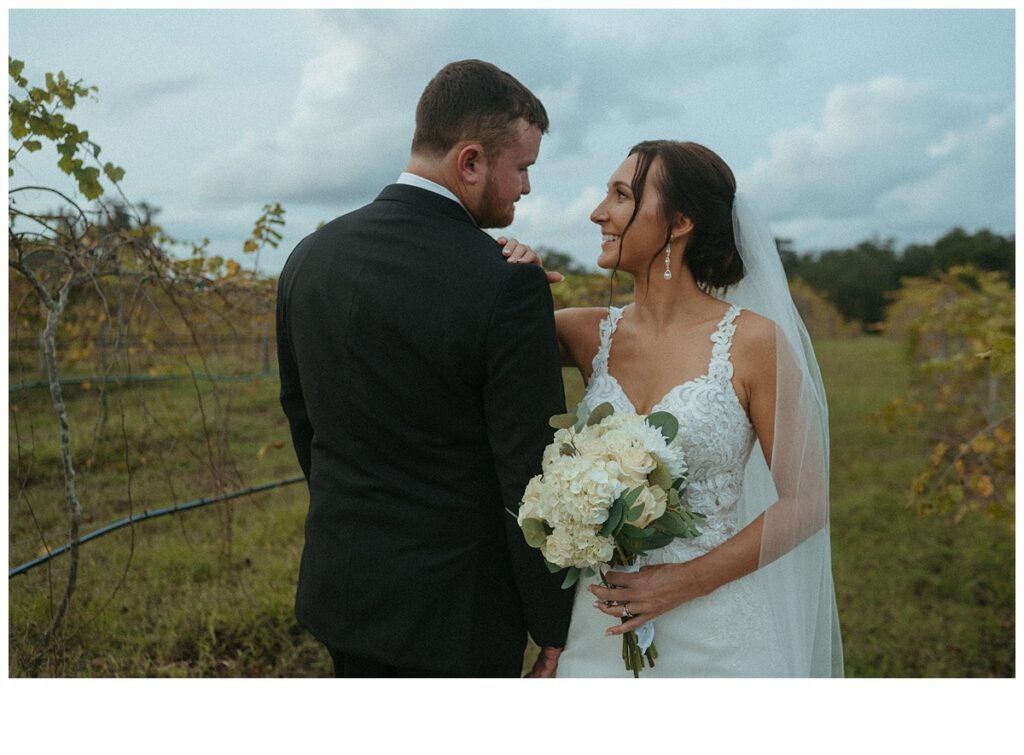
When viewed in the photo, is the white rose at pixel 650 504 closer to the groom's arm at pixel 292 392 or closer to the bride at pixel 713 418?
the bride at pixel 713 418

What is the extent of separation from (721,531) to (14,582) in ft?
9.46

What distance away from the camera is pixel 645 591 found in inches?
Result: 76.4

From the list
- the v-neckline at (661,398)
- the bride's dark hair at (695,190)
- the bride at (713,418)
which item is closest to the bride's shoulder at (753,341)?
the bride at (713,418)

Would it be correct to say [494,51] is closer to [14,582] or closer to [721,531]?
[721,531]

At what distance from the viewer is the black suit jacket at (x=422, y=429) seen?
1.67m

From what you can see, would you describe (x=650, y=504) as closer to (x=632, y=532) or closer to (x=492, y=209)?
(x=632, y=532)

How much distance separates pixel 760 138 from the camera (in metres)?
4.42

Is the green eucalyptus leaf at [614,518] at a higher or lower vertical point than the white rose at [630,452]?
lower

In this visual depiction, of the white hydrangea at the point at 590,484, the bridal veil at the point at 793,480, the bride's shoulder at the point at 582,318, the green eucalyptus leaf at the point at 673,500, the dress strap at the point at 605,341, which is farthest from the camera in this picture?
the bride's shoulder at the point at 582,318

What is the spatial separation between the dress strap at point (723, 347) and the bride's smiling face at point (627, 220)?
25cm

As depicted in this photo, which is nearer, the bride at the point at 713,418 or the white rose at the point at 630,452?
the white rose at the point at 630,452

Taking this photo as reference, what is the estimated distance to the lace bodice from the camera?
199cm

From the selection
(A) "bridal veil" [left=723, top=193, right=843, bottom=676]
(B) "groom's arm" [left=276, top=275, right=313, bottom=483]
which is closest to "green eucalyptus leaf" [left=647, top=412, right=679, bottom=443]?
(A) "bridal veil" [left=723, top=193, right=843, bottom=676]
